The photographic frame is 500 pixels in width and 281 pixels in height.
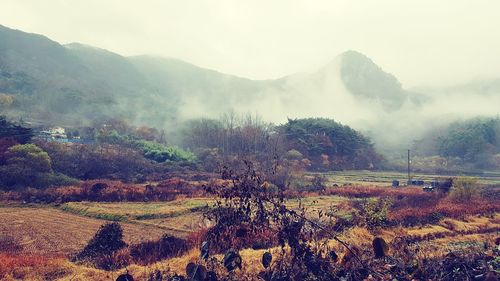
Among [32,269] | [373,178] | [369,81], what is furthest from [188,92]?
[32,269]

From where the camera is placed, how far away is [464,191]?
23.2 meters

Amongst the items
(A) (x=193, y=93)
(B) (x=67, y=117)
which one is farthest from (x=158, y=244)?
(A) (x=193, y=93)

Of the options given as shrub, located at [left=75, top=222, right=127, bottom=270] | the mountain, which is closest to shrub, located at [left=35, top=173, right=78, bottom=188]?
shrub, located at [left=75, top=222, right=127, bottom=270]

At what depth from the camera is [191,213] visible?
18.6 metres

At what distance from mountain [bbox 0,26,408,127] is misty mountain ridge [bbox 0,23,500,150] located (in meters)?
0.34

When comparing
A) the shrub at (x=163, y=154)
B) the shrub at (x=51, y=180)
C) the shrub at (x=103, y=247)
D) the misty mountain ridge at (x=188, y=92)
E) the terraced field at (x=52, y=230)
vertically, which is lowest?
the terraced field at (x=52, y=230)

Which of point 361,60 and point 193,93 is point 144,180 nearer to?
point 193,93

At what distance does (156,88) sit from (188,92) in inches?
544

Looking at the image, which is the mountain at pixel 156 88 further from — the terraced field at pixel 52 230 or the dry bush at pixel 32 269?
the dry bush at pixel 32 269

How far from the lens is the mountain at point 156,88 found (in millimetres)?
93312

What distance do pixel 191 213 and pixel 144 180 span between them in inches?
595

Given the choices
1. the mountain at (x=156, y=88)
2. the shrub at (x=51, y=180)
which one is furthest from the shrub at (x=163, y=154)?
the mountain at (x=156, y=88)

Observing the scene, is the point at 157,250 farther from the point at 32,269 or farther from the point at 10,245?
the point at 10,245

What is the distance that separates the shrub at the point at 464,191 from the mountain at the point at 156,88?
244 feet
